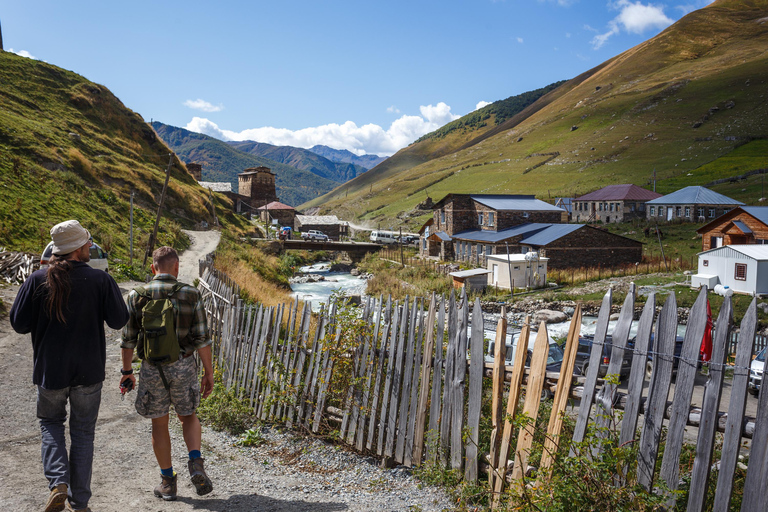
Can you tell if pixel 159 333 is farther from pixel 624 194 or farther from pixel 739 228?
pixel 624 194

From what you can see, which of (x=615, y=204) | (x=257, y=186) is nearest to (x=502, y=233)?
(x=615, y=204)

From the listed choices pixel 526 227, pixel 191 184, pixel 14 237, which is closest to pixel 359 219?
pixel 191 184

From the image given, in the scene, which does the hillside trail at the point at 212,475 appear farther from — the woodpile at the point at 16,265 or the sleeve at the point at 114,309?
the woodpile at the point at 16,265

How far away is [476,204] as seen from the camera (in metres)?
52.1

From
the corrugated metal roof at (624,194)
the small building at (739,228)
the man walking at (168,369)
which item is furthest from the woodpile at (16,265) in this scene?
the corrugated metal roof at (624,194)

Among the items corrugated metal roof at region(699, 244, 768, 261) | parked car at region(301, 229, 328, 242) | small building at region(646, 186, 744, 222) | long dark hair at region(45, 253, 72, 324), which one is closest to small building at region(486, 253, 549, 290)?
corrugated metal roof at region(699, 244, 768, 261)

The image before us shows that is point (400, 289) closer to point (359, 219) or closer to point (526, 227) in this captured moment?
point (526, 227)

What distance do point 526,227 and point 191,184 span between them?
38.0 metres

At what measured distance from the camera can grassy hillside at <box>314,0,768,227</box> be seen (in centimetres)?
8612

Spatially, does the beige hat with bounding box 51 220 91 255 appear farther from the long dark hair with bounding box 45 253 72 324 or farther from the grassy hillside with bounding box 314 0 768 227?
the grassy hillside with bounding box 314 0 768 227

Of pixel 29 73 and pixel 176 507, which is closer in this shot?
pixel 176 507

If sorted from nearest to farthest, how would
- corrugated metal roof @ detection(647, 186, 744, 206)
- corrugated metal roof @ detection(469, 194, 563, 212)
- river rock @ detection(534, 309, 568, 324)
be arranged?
river rock @ detection(534, 309, 568, 324) < corrugated metal roof @ detection(469, 194, 563, 212) < corrugated metal roof @ detection(647, 186, 744, 206)

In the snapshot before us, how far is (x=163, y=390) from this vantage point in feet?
14.2

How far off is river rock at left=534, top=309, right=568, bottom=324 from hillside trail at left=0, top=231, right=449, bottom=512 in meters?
23.7
